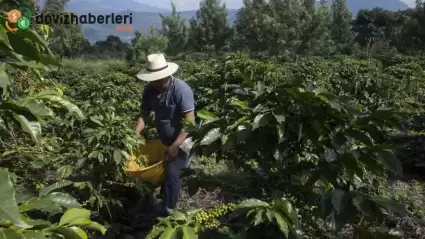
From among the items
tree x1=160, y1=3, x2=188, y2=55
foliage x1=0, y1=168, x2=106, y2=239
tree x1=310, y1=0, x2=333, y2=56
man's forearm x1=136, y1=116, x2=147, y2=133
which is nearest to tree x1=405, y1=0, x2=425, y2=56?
tree x1=310, y1=0, x2=333, y2=56

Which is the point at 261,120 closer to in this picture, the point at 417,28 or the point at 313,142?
the point at 313,142

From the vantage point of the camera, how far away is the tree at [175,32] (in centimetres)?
3803

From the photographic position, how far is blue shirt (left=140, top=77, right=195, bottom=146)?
3.73m

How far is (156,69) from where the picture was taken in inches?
148

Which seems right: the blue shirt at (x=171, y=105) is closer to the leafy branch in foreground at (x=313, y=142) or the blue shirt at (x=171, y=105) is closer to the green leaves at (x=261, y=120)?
the leafy branch in foreground at (x=313, y=142)

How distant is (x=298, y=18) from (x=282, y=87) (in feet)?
110

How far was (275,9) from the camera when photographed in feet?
112

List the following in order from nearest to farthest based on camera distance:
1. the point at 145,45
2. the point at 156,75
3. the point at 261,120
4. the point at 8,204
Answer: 1. the point at 8,204
2. the point at 261,120
3. the point at 156,75
4. the point at 145,45

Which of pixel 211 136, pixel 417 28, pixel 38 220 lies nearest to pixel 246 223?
pixel 211 136

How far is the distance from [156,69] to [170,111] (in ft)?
Result: 1.21

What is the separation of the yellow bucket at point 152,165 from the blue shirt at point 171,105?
0.16m

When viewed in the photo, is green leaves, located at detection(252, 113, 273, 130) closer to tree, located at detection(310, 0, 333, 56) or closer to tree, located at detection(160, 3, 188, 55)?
tree, located at detection(310, 0, 333, 56)

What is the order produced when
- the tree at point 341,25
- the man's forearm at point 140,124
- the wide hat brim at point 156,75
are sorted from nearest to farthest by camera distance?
the wide hat brim at point 156,75 → the man's forearm at point 140,124 → the tree at point 341,25

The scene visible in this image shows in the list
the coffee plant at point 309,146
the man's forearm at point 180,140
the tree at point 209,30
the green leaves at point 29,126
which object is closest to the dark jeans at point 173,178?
the man's forearm at point 180,140
